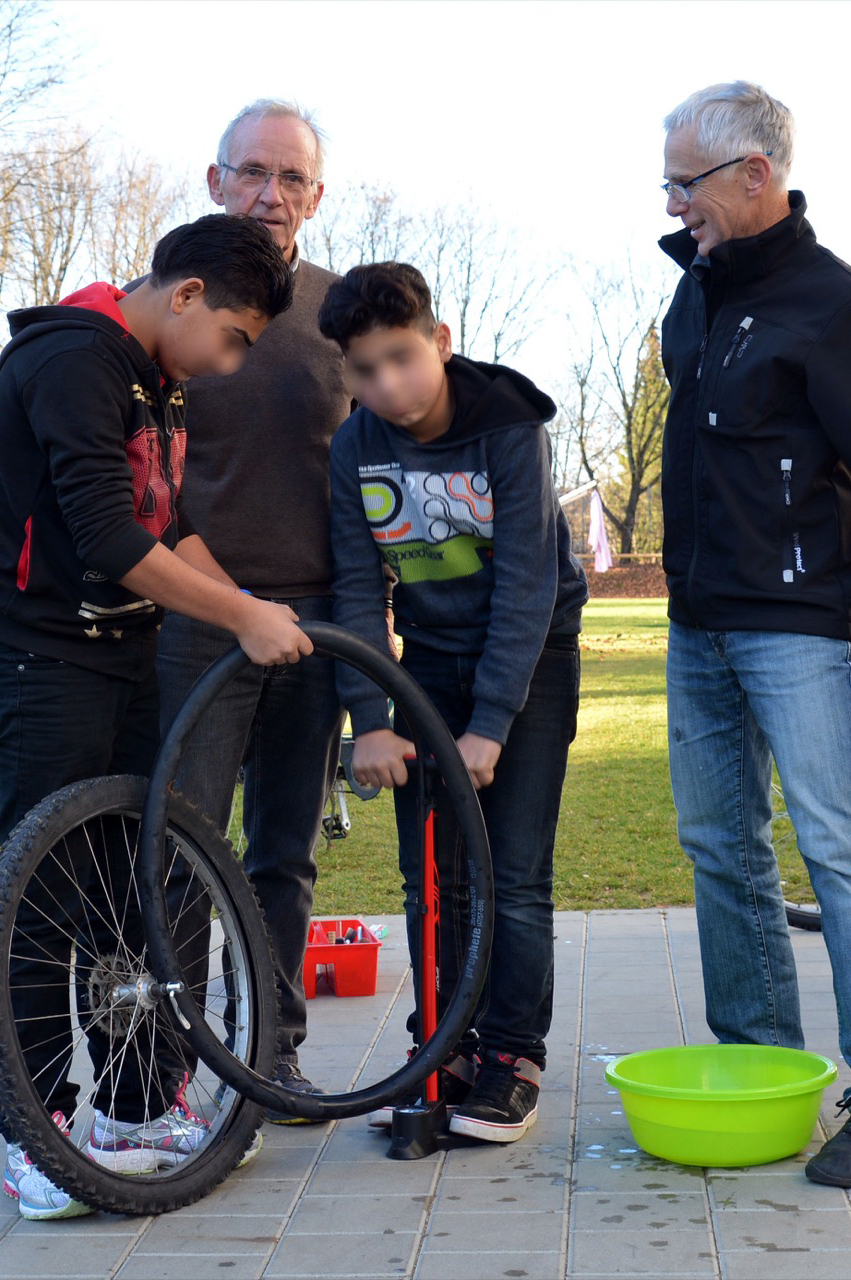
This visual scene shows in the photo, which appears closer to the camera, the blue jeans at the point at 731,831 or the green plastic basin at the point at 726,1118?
the green plastic basin at the point at 726,1118

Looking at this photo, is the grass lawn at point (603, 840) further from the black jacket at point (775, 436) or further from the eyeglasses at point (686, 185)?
the eyeglasses at point (686, 185)

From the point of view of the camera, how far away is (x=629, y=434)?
129 ft

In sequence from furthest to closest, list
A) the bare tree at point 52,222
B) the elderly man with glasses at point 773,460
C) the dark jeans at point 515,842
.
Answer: the bare tree at point 52,222 → the dark jeans at point 515,842 → the elderly man with glasses at point 773,460

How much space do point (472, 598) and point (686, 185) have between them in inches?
36.5

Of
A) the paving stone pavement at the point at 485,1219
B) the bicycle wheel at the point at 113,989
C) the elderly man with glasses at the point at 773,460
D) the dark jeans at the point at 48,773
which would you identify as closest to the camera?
the paving stone pavement at the point at 485,1219

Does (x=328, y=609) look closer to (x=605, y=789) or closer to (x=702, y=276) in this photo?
(x=702, y=276)

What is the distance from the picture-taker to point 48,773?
8.21 ft

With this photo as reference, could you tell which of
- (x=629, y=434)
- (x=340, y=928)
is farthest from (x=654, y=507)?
(x=340, y=928)

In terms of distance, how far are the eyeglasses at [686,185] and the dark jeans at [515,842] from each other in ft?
3.07

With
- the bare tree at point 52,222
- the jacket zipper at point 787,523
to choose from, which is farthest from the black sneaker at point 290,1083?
the bare tree at point 52,222

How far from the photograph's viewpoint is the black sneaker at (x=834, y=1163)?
2.47 meters

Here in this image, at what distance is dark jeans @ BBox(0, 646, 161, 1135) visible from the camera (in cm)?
246

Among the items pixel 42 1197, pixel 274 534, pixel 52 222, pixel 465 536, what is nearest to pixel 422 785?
pixel 465 536

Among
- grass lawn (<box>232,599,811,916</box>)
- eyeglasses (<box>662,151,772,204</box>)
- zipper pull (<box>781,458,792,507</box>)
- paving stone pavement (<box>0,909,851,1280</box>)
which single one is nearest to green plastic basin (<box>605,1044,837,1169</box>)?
paving stone pavement (<box>0,909,851,1280</box>)
